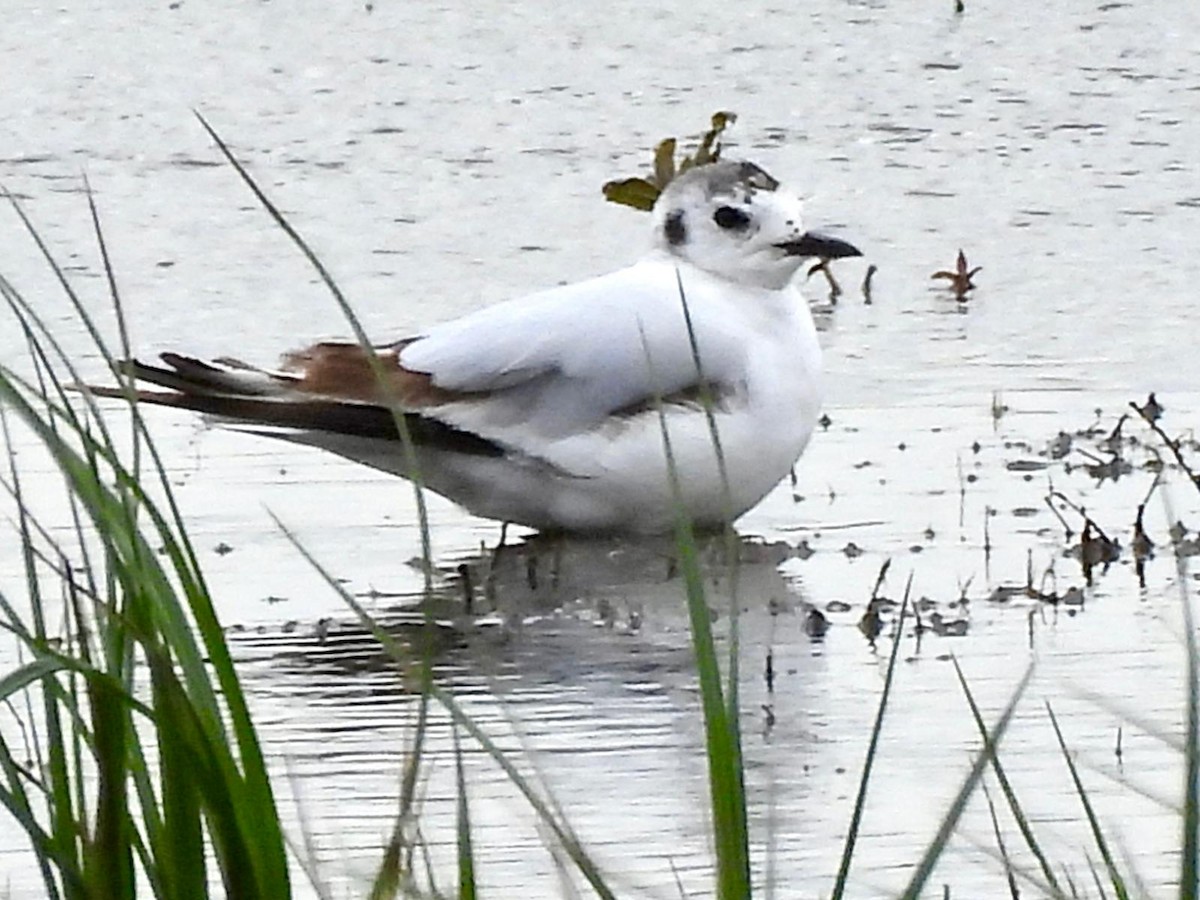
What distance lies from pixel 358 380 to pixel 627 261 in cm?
208

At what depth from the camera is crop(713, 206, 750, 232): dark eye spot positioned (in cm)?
625

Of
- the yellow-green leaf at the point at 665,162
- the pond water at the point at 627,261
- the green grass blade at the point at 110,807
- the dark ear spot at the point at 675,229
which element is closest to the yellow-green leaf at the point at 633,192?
the yellow-green leaf at the point at 665,162

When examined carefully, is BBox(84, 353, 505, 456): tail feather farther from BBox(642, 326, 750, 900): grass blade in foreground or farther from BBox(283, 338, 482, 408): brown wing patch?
BBox(642, 326, 750, 900): grass blade in foreground

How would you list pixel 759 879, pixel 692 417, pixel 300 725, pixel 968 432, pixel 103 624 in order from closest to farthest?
1. pixel 103 624
2. pixel 759 879
3. pixel 300 725
4. pixel 692 417
5. pixel 968 432

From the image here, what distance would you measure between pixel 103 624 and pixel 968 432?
12.2 ft

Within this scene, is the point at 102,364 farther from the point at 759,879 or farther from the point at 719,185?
the point at 759,879

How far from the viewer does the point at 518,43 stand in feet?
34.9

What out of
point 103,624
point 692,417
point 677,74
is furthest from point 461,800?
point 677,74

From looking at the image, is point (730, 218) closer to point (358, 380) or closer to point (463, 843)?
point (358, 380)

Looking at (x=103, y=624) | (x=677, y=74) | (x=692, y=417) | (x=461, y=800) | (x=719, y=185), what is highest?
(x=677, y=74)

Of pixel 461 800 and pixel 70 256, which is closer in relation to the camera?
pixel 461 800

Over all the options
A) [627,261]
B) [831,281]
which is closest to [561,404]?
[831,281]

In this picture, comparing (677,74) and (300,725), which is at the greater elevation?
(677,74)

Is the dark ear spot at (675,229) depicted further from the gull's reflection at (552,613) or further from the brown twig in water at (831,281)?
the brown twig in water at (831,281)
